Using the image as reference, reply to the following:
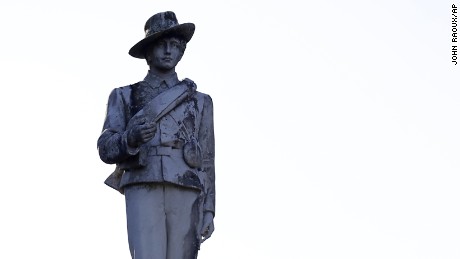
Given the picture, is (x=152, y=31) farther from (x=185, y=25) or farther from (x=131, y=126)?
(x=131, y=126)

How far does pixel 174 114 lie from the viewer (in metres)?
13.0

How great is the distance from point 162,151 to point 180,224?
769 millimetres

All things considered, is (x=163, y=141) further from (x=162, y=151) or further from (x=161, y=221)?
(x=161, y=221)

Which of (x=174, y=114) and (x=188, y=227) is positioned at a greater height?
(x=174, y=114)

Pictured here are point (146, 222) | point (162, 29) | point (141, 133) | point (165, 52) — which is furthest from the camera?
point (165, 52)

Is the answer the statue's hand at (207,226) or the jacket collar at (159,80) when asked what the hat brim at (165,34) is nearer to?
the jacket collar at (159,80)

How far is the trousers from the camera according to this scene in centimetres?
1252

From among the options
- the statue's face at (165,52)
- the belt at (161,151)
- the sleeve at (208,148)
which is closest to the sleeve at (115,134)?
the belt at (161,151)

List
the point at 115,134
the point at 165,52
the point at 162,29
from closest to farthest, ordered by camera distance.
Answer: the point at 115,134 < the point at 162,29 < the point at 165,52

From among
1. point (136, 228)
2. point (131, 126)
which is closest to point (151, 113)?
point (131, 126)

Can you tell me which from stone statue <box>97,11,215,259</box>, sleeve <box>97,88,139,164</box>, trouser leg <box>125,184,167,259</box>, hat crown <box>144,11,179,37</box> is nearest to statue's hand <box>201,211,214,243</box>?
stone statue <box>97,11,215,259</box>

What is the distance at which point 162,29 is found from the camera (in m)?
13.0

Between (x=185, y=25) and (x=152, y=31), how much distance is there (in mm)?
353

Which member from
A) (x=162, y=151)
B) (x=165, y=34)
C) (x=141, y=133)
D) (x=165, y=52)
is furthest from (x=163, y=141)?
(x=165, y=34)
